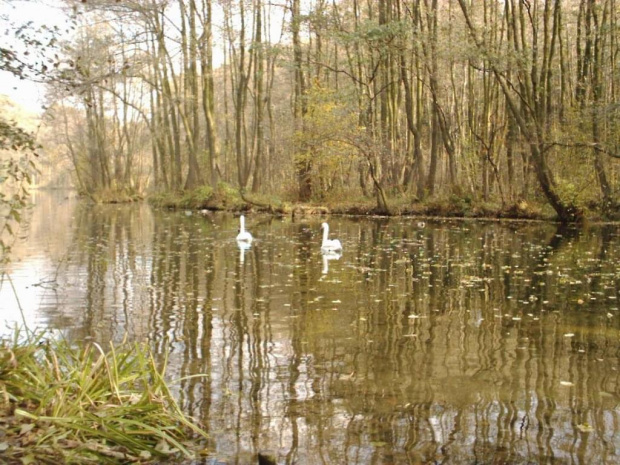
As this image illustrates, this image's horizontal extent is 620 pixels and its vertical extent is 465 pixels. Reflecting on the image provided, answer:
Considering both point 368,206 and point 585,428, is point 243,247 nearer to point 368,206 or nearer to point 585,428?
point 585,428

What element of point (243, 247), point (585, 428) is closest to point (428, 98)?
point (243, 247)

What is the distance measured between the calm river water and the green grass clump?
0.42 meters

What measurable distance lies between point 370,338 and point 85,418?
3882 millimetres

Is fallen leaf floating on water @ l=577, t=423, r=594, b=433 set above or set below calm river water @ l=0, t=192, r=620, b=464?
below

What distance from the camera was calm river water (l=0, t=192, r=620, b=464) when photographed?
4.43 m

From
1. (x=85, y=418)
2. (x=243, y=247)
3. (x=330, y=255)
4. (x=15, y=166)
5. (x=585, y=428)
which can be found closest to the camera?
(x=85, y=418)

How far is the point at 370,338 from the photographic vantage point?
7.14m

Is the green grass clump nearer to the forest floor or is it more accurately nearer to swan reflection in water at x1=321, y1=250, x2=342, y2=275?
swan reflection in water at x1=321, y1=250, x2=342, y2=275

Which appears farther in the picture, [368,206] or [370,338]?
[368,206]

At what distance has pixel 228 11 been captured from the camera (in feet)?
107

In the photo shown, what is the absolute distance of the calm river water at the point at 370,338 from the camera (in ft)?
14.5

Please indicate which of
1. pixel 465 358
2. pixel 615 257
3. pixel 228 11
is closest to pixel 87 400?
pixel 465 358

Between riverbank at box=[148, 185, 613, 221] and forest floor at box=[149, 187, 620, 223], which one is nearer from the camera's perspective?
forest floor at box=[149, 187, 620, 223]

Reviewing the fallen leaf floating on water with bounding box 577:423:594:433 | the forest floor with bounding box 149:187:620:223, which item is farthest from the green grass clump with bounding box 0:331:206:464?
the forest floor with bounding box 149:187:620:223
